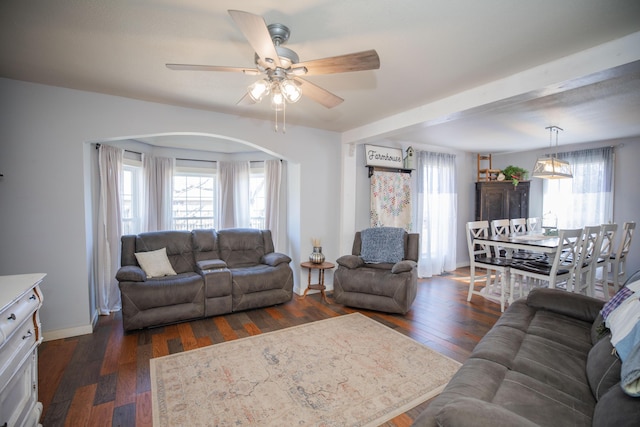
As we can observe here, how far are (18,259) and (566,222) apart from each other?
787 centimetres

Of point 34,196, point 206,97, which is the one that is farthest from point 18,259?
point 206,97

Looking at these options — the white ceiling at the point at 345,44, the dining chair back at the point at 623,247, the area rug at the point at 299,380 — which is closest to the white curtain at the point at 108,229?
the white ceiling at the point at 345,44

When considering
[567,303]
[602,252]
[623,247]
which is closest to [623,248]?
[623,247]

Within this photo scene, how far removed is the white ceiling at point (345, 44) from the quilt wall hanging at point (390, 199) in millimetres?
1672

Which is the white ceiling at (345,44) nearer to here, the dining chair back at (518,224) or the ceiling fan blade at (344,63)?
the ceiling fan blade at (344,63)

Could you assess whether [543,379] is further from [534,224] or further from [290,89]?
[534,224]

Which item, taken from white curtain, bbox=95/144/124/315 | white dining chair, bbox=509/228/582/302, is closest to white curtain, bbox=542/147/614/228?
white dining chair, bbox=509/228/582/302

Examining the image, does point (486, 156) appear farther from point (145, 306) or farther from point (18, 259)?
point (18, 259)

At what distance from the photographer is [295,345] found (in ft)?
9.07

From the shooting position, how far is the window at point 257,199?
17.3 feet

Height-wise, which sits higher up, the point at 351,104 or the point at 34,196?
the point at 351,104

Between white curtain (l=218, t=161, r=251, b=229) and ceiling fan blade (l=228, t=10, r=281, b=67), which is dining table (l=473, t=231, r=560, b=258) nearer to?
ceiling fan blade (l=228, t=10, r=281, b=67)

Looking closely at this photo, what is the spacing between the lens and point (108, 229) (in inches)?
143

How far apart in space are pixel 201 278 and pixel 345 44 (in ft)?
9.24
